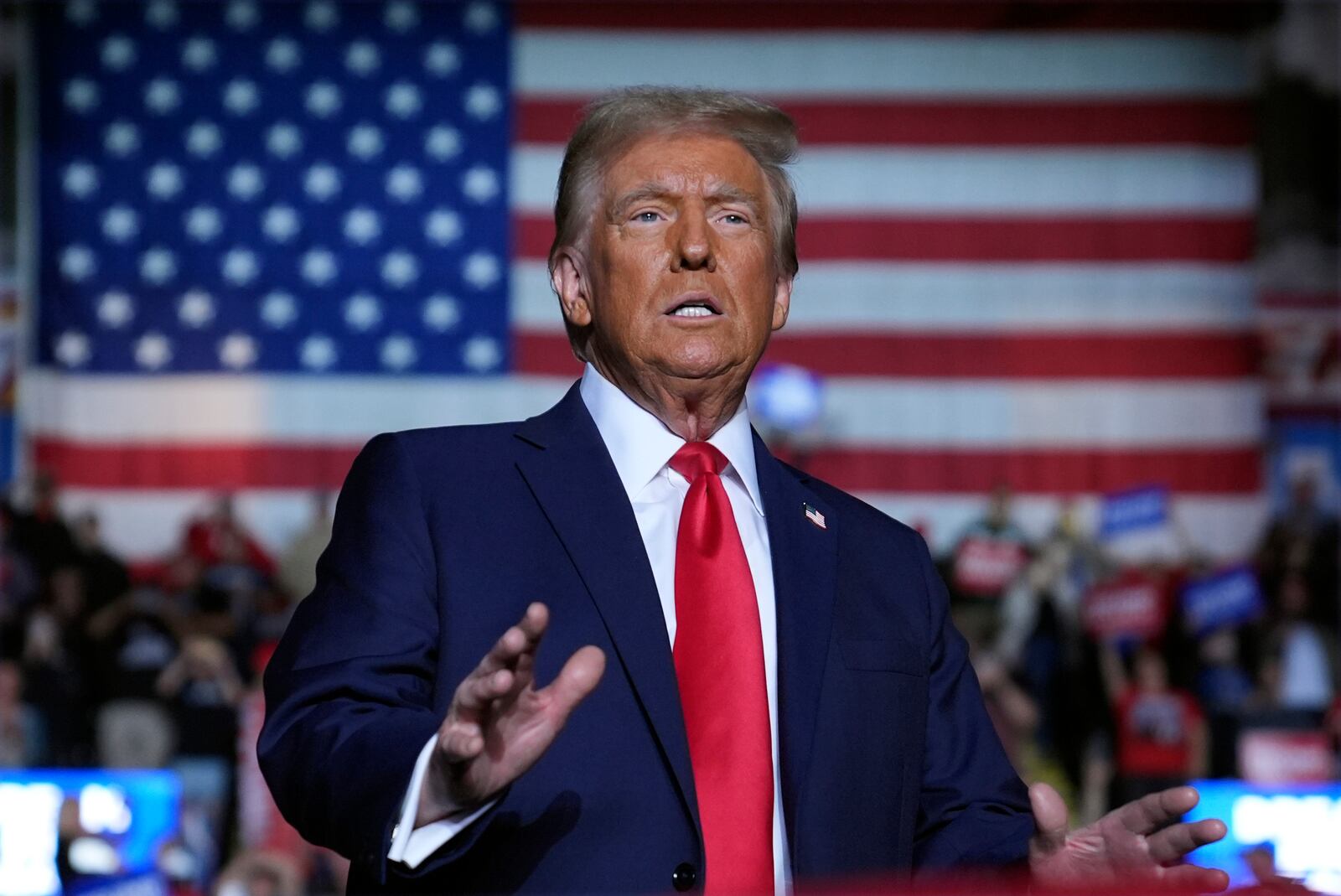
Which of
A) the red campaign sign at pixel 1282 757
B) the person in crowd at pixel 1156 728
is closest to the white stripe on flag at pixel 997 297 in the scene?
the person in crowd at pixel 1156 728

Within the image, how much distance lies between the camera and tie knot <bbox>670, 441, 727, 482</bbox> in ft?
5.93

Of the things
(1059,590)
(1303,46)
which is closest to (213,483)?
(1059,590)

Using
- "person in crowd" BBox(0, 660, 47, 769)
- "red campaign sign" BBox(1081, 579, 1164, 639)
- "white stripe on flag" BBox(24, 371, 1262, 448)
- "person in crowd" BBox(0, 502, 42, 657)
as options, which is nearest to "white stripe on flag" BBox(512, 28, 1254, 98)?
"white stripe on flag" BBox(24, 371, 1262, 448)

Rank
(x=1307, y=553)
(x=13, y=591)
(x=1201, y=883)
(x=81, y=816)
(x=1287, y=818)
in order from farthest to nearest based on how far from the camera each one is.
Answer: (x=1307, y=553), (x=13, y=591), (x=81, y=816), (x=1287, y=818), (x=1201, y=883)

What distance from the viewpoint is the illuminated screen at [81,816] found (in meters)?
4.58

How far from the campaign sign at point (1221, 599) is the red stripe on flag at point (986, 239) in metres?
3.25

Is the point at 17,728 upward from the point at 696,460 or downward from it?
downward

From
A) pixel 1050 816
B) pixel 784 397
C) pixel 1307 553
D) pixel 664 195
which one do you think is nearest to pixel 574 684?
pixel 1050 816

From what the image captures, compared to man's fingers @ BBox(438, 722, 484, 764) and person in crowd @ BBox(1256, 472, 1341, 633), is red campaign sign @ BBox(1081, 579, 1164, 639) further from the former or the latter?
man's fingers @ BBox(438, 722, 484, 764)

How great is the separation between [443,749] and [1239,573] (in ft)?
25.3

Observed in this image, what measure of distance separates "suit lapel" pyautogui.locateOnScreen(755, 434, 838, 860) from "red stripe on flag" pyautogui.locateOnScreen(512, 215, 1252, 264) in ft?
30.7

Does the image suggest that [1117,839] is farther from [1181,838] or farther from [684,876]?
[684,876]

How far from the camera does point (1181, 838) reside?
1.42 meters

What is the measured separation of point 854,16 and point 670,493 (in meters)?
10.0
